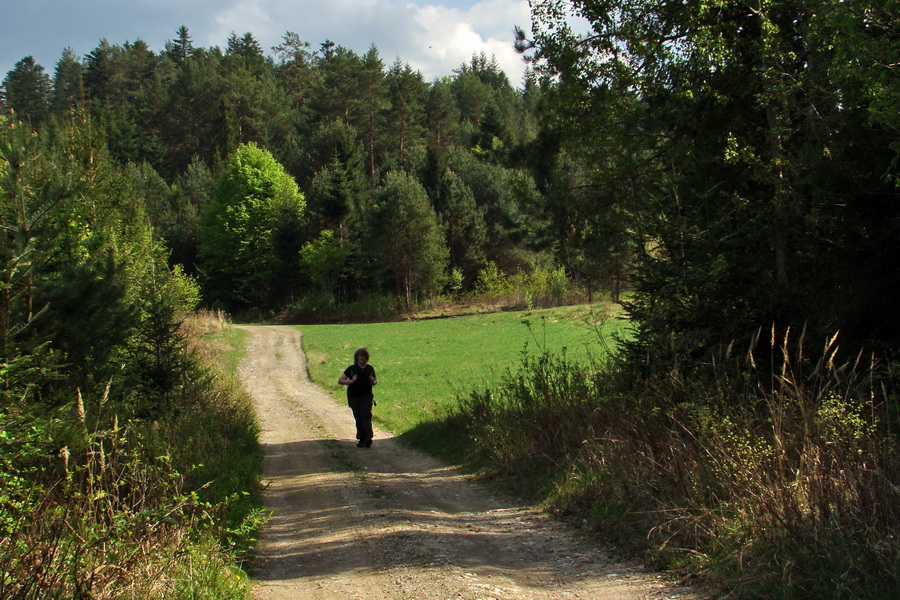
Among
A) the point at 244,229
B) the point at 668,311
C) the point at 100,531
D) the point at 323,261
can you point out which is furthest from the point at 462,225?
the point at 100,531

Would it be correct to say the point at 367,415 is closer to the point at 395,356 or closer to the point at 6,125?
the point at 6,125

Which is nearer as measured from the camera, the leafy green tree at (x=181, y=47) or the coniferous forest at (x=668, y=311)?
the coniferous forest at (x=668, y=311)

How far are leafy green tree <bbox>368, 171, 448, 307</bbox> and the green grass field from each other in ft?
27.4

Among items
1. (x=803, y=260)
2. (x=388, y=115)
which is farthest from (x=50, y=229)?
(x=388, y=115)

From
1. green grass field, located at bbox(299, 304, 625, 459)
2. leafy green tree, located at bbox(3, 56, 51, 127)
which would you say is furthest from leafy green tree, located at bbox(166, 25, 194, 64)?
green grass field, located at bbox(299, 304, 625, 459)

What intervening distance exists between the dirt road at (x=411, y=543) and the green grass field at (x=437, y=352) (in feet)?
8.05

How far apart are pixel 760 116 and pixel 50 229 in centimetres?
1032

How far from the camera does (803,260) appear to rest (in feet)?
32.4

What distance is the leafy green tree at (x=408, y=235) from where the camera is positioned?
5541cm

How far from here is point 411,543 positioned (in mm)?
6750

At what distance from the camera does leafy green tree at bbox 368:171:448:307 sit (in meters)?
55.4

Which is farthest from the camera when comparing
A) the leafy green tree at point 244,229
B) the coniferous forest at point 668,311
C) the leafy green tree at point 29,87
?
the leafy green tree at point 29,87

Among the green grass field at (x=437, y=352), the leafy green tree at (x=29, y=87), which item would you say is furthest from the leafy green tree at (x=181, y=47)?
the green grass field at (x=437, y=352)

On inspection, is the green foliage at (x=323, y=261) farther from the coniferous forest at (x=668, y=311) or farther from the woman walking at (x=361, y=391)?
the woman walking at (x=361, y=391)
